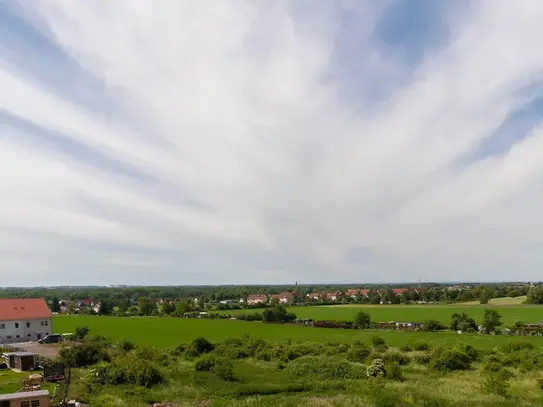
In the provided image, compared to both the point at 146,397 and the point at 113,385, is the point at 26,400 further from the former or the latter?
the point at 113,385

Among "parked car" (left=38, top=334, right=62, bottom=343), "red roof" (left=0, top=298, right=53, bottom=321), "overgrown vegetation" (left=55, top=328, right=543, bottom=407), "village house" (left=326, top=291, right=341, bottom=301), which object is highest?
"red roof" (left=0, top=298, right=53, bottom=321)

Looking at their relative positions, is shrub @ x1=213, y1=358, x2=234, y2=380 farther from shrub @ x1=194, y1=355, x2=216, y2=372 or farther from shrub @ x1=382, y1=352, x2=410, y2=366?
shrub @ x1=382, y1=352, x2=410, y2=366

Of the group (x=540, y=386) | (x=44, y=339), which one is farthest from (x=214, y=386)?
(x=44, y=339)

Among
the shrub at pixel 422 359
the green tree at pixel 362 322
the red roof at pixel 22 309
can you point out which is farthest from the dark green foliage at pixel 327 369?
the green tree at pixel 362 322

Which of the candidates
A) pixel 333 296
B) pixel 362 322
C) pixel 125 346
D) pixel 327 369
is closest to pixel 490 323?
pixel 362 322

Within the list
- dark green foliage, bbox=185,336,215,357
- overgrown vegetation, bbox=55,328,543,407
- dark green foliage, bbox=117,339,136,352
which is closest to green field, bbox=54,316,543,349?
dark green foliage, bbox=117,339,136,352

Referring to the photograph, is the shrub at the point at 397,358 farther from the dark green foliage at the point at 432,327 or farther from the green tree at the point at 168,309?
the green tree at the point at 168,309
